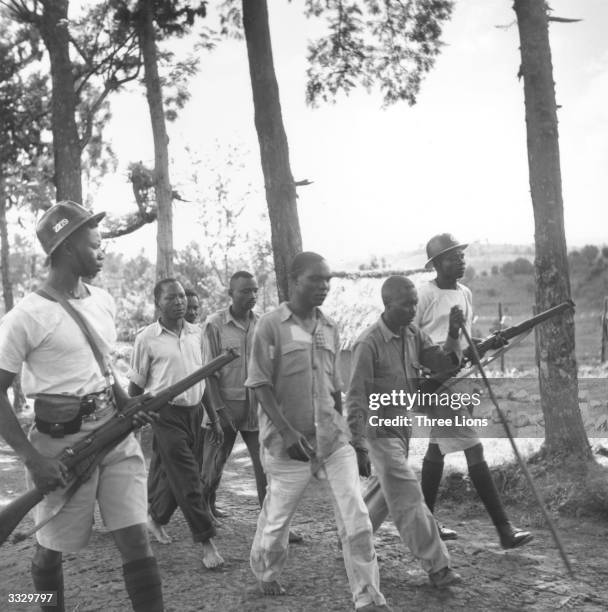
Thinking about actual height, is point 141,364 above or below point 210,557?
above

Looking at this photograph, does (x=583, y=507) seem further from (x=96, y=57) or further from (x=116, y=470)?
(x=96, y=57)

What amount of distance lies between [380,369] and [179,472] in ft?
5.81

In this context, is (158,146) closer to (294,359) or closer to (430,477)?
(430,477)

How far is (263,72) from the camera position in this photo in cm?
867

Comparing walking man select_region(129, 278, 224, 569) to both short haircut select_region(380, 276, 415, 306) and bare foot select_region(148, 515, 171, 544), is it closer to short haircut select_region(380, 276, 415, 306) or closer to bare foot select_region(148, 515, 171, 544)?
bare foot select_region(148, 515, 171, 544)

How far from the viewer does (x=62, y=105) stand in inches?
467

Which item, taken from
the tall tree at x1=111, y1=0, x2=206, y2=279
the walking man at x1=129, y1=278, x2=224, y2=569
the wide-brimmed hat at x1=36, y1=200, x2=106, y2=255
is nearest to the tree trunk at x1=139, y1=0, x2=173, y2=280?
the tall tree at x1=111, y1=0, x2=206, y2=279

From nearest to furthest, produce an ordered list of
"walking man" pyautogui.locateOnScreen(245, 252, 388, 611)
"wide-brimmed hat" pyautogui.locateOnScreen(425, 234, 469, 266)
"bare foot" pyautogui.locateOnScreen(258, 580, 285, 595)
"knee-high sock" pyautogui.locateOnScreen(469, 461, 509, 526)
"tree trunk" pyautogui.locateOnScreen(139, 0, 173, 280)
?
"walking man" pyautogui.locateOnScreen(245, 252, 388, 611), "bare foot" pyautogui.locateOnScreen(258, 580, 285, 595), "knee-high sock" pyautogui.locateOnScreen(469, 461, 509, 526), "wide-brimmed hat" pyautogui.locateOnScreen(425, 234, 469, 266), "tree trunk" pyautogui.locateOnScreen(139, 0, 173, 280)

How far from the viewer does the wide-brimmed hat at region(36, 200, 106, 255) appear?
143 inches

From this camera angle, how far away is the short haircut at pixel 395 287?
4586mm

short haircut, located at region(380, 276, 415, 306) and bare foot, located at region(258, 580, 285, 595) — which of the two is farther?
short haircut, located at region(380, 276, 415, 306)

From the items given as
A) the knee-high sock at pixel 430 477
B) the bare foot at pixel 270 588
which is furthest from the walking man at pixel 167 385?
the knee-high sock at pixel 430 477

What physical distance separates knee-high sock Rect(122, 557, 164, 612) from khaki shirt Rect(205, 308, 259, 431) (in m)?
2.62

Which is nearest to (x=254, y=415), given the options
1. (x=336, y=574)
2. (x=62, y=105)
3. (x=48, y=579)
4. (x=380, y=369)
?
(x=336, y=574)
